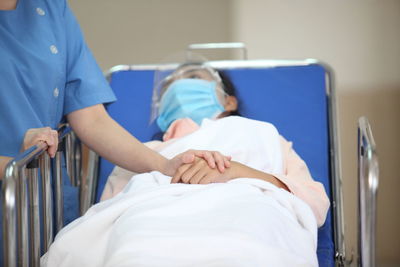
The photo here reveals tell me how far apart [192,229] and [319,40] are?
2.52m

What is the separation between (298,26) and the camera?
375 centimetres

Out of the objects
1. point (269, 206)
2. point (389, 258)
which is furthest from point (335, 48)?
point (269, 206)

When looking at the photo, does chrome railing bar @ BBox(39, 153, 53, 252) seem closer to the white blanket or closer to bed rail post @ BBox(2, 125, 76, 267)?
bed rail post @ BBox(2, 125, 76, 267)

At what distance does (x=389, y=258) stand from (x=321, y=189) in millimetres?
1881

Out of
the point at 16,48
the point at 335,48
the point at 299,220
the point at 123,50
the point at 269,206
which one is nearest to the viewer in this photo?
the point at 269,206

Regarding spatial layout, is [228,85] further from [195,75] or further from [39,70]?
[39,70]

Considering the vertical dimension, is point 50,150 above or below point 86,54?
below

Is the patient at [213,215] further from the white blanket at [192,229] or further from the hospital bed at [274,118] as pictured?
the hospital bed at [274,118]

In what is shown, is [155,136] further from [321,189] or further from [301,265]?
[301,265]

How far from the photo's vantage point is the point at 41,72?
1929 mm

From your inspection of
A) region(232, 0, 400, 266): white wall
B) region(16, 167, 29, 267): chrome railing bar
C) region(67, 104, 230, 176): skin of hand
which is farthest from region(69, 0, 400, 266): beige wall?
region(16, 167, 29, 267): chrome railing bar

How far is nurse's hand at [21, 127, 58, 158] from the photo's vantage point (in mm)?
1692

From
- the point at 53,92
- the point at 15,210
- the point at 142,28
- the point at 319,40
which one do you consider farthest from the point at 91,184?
the point at 319,40

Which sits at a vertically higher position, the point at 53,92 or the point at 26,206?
the point at 53,92
